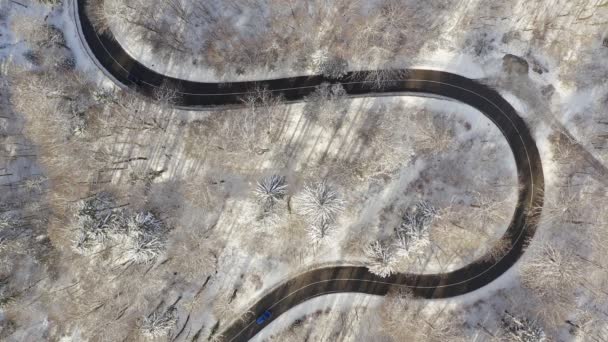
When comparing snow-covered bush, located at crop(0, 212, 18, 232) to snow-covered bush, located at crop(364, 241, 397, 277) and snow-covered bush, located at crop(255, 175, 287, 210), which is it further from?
snow-covered bush, located at crop(364, 241, 397, 277)

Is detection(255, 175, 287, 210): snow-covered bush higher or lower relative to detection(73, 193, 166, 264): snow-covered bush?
higher

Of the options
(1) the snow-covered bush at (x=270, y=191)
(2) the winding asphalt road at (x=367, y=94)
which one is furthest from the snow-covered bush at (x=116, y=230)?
(2) the winding asphalt road at (x=367, y=94)

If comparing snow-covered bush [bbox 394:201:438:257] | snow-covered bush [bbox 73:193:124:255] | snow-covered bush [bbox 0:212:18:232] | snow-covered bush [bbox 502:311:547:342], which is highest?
snow-covered bush [bbox 394:201:438:257]

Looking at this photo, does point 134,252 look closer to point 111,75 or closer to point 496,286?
point 111,75

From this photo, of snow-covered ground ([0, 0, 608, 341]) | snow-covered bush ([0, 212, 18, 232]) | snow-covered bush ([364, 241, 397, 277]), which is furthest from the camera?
snow-covered ground ([0, 0, 608, 341])

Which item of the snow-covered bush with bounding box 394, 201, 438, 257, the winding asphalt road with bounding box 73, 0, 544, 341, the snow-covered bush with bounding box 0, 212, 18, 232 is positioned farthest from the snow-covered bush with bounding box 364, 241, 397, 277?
the snow-covered bush with bounding box 0, 212, 18, 232

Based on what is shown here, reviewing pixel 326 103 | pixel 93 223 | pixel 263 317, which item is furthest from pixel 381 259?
pixel 93 223

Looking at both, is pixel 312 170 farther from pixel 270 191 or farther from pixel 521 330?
pixel 521 330

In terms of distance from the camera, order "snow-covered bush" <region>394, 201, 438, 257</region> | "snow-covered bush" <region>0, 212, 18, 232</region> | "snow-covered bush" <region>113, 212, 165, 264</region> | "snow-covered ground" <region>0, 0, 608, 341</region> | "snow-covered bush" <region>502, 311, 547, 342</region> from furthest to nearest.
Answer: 1. "snow-covered ground" <region>0, 0, 608, 341</region>
2. "snow-covered bush" <region>0, 212, 18, 232</region>
3. "snow-covered bush" <region>394, 201, 438, 257</region>
4. "snow-covered bush" <region>502, 311, 547, 342</region>
5. "snow-covered bush" <region>113, 212, 165, 264</region>
